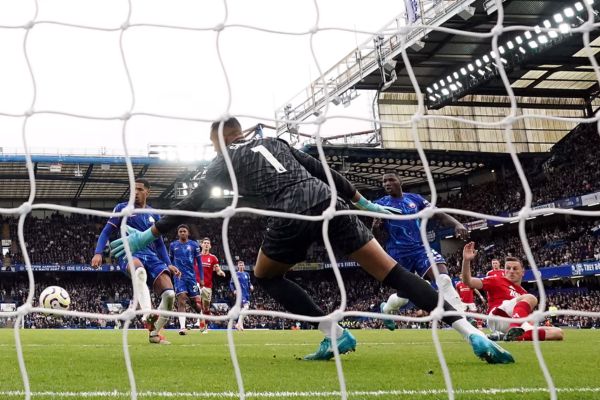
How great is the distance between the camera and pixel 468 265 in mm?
5434

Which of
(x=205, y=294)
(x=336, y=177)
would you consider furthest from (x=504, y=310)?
(x=205, y=294)

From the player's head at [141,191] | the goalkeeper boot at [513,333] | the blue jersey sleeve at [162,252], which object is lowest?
the goalkeeper boot at [513,333]

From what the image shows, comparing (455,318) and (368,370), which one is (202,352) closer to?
(368,370)

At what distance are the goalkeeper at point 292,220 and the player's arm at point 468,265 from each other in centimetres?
70

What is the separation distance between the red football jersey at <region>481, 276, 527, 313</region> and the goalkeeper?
11.9 feet

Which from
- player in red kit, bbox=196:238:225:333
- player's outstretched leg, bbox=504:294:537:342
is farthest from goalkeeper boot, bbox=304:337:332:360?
player in red kit, bbox=196:238:225:333

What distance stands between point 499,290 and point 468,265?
9.24ft

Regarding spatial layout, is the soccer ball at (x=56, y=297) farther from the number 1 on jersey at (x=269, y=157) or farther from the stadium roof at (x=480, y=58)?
the stadium roof at (x=480, y=58)

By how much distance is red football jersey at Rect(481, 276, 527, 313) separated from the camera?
7969 millimetres

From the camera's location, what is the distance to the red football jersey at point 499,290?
314 inches

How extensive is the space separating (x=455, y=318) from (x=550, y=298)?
25393 millimetres

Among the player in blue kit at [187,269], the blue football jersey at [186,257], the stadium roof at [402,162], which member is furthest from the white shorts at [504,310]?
the stadium roof at [402,162]

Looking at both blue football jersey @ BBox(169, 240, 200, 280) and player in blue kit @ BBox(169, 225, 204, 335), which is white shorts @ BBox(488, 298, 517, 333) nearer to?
player in blue kit @ BBox(169, 225, 204, 335)

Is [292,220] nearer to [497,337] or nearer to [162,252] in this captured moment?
[162,252]
